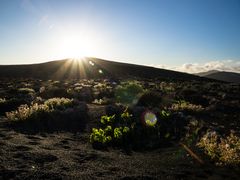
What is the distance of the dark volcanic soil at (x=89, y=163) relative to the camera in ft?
18.5

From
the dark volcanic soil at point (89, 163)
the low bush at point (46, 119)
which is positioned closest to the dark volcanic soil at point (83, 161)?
the dark volcanic soil at point (89, 163)

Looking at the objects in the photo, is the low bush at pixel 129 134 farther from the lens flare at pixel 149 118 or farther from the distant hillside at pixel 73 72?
the distant hillside at pixel 73 72

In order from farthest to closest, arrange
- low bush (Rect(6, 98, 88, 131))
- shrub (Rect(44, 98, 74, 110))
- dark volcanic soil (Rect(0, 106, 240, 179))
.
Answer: shrub (Rect(44, 98, 74, 110)) → low bush (Rect(6, 98, 88, 131)) → dark volcanic soil (Rect(0, 106, 240, 179))

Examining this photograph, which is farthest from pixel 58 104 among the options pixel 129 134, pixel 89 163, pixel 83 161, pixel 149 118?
pixel 89 163

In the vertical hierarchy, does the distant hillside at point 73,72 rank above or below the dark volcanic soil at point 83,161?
above

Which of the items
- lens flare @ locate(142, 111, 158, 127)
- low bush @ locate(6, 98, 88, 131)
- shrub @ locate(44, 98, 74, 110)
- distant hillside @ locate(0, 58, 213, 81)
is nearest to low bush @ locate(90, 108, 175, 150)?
lens flare @ locate(142, 111, 158, 127)

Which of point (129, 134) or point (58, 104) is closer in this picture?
point (129, 134)

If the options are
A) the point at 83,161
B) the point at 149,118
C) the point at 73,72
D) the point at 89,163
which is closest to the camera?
the point at 89,163

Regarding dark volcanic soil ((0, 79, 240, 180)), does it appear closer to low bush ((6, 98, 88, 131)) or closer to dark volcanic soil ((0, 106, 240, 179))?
dark volcanic soil ((0, 106, 240, 179))

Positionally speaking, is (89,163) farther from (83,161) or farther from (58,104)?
(58,104)

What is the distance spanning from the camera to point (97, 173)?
5773 millimetres

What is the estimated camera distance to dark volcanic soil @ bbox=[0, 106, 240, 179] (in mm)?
5633

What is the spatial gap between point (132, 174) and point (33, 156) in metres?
2.48

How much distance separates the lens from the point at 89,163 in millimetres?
6465
